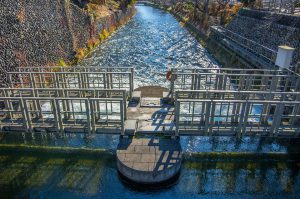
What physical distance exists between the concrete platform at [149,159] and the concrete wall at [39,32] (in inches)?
366

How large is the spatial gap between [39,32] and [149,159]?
1553 cm

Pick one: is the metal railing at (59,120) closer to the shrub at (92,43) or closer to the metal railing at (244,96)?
the metal railing at (244,96)

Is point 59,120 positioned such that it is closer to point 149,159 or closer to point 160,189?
point 149,159

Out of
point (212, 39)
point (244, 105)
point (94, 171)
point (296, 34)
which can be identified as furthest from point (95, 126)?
point (212, 39)

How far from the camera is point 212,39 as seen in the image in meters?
35.2

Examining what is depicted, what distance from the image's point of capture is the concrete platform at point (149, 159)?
10281 millimetres

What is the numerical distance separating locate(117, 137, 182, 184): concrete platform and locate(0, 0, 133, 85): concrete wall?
9.29m

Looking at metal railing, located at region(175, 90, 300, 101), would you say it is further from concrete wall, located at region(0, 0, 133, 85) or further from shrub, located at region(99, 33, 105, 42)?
shrub, located at region(99, 33, 105, 42)

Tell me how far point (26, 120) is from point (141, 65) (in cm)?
1822

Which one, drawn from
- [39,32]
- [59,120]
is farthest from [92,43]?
[59,120]

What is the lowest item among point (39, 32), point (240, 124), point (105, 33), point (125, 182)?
point (125, 182)

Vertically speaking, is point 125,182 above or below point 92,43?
below

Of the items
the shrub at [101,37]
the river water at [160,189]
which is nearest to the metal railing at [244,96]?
the river water at [160,189]

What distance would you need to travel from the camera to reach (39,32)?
21.2 meters
